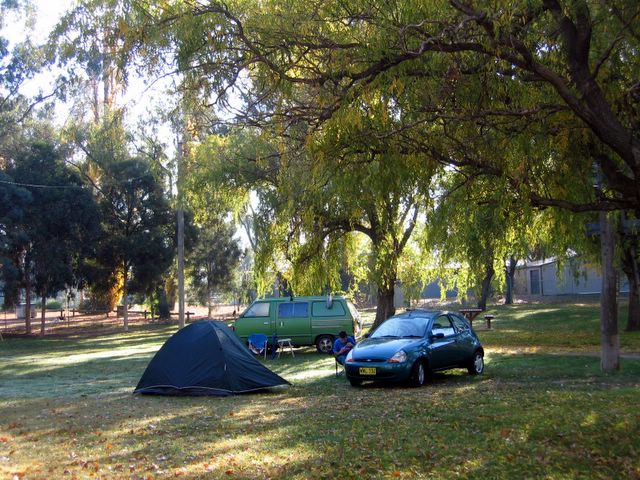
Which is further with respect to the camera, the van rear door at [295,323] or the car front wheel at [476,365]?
the van rear door at [295,323]

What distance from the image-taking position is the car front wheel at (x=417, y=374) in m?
14.2

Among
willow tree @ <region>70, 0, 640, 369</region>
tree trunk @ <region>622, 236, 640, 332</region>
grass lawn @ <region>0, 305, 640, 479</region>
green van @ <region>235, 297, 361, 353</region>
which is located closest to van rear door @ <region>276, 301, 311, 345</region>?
green van @ <region>235, 297, 361, 353</region>

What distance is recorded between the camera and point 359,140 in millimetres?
8922

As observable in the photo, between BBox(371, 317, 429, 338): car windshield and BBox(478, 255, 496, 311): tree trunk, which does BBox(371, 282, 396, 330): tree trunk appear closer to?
BBox(478, 255, 496, 311): tree trunk

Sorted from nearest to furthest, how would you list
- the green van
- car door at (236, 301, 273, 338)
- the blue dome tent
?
the blue dome tent, the green van, car door at (236, 301, 273, 338)

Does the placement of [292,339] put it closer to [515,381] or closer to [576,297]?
[515,381]

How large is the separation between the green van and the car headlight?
8.36 m

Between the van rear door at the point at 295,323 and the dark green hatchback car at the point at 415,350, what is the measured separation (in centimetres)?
717

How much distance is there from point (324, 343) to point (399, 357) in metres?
8.97

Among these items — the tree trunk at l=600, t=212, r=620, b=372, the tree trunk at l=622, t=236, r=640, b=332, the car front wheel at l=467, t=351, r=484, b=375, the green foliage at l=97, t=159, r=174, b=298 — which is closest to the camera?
the tree trunk at l=600, t=212, r=620, b=372

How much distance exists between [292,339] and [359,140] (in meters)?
14.9

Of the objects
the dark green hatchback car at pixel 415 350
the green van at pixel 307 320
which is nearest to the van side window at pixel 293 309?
the green van at pixel 307 320

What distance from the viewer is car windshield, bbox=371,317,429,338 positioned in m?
15.3

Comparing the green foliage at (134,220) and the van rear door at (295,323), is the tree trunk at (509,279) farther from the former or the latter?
the van rear door at (295,323)
